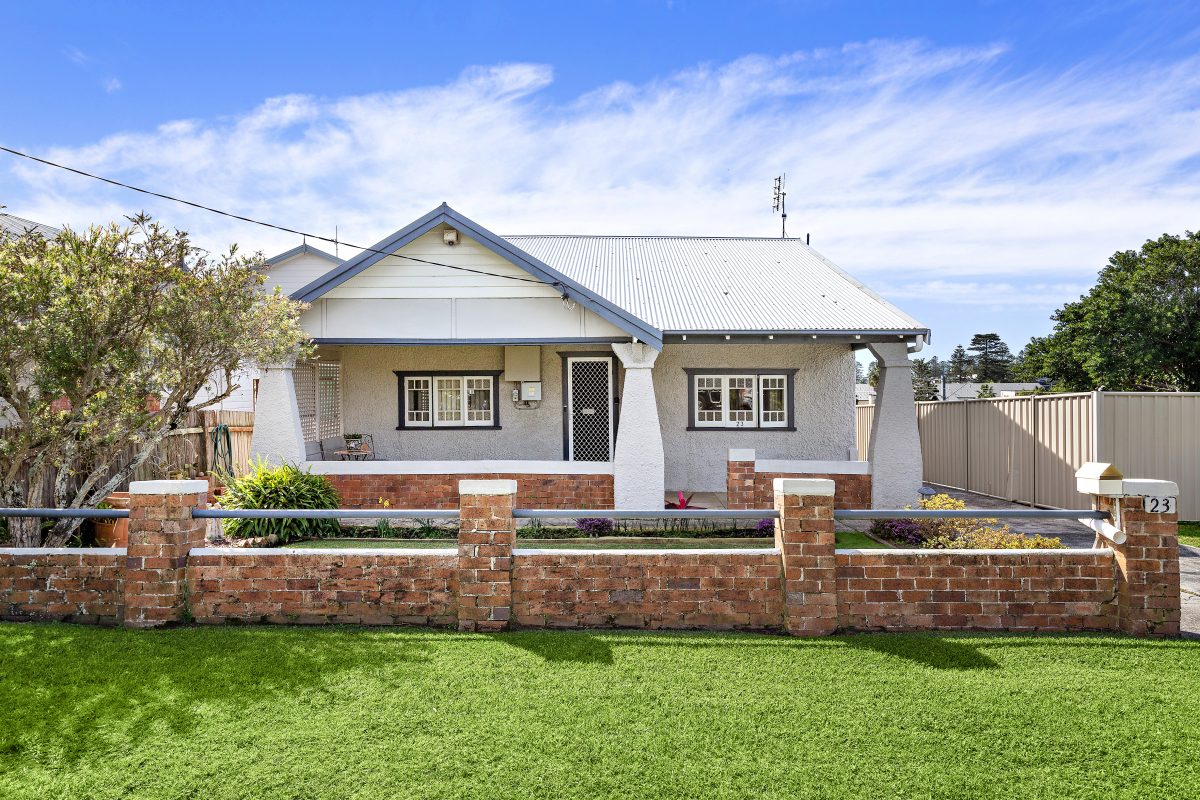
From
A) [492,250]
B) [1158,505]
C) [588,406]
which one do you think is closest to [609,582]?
[1158,505]

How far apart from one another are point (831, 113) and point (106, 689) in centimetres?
1093

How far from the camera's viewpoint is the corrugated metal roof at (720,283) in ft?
36.0

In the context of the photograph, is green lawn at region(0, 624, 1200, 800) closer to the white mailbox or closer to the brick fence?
the brick fence

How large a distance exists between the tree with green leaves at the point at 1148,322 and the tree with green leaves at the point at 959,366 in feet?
202

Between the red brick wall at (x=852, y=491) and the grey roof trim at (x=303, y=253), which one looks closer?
the red brick wall at (x=852, y=491)

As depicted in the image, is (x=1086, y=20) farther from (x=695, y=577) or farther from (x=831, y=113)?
(x=695, y=577)

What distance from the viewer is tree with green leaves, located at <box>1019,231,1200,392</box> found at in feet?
77.7

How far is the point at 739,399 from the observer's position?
A: 12.5 metres

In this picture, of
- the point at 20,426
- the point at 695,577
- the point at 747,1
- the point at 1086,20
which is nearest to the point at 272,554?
the point at 695,577

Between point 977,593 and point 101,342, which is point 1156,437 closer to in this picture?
point 977,593

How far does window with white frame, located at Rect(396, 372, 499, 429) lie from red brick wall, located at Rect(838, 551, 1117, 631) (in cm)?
861

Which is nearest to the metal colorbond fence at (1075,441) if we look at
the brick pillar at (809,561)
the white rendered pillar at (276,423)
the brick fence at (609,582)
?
the brick fence at (609,582)

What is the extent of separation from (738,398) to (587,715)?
369 inches

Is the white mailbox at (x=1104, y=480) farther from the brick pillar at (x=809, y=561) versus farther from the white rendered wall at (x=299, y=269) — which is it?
the white rendered wall at (x=299, y=269)
